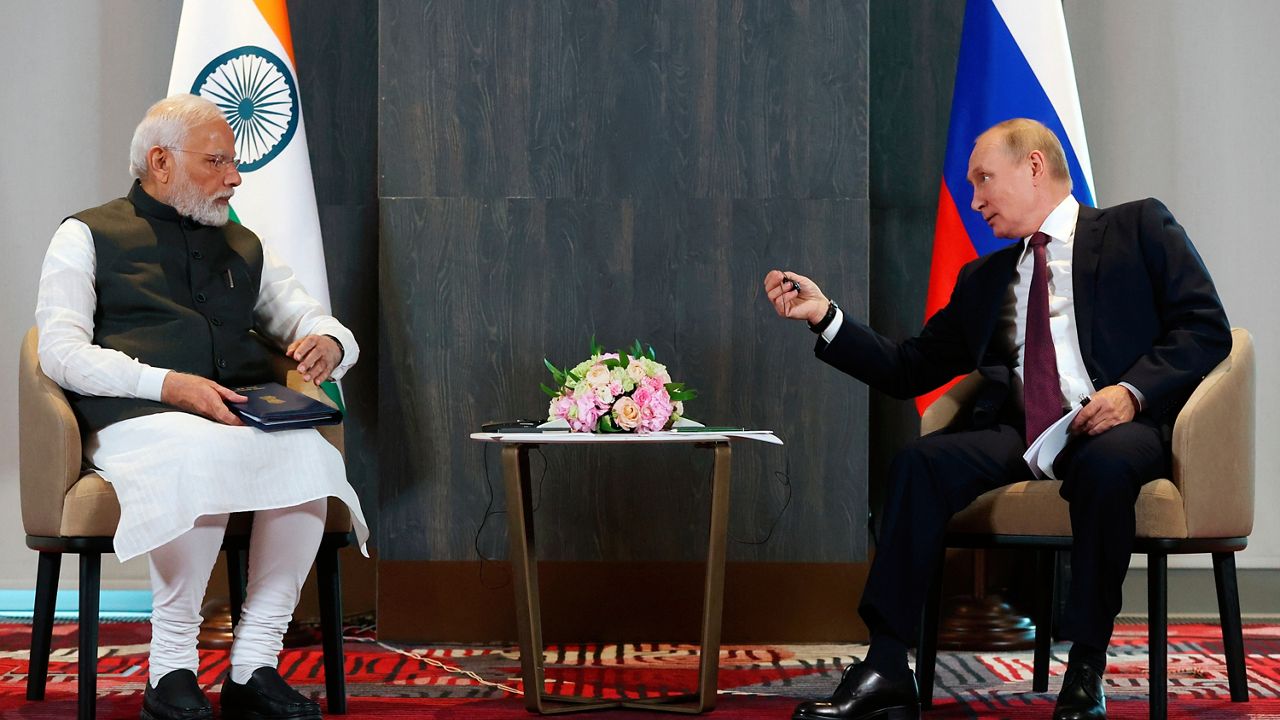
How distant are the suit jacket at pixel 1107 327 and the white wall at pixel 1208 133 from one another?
1.46 metres

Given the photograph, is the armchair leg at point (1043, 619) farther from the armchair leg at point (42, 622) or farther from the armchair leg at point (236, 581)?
the armchair leg at point (42, 622)

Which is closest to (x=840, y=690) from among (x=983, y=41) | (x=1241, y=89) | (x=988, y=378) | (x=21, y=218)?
(x=988, y=378)

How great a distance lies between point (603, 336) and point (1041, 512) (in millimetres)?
1393

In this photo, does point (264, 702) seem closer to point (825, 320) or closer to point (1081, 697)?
point (825, 320)

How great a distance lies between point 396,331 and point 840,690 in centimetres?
168

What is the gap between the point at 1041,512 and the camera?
2387 millimetres

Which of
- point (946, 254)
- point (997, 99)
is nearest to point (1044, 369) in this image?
point (946, 254)

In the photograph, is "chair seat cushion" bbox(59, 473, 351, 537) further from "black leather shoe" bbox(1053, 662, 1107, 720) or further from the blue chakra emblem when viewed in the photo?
"black leather shoe" bbox(1053, 662, 1107, 720)

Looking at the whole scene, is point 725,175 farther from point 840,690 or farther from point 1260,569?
point 1260,569

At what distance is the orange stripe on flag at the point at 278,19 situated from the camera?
342 cm

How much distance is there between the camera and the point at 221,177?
2.62 meters

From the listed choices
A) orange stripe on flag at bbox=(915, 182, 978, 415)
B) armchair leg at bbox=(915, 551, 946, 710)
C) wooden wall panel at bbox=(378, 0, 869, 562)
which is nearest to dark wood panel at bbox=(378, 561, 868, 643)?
wooden wall panel at bbox=(378, 0, 869, 562)

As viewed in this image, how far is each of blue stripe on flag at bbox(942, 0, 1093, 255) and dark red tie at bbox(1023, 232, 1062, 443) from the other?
736 millimetres

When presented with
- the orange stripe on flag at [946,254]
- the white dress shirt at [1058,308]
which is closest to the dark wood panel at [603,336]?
the orange stripe on flag at [946,254]
